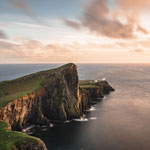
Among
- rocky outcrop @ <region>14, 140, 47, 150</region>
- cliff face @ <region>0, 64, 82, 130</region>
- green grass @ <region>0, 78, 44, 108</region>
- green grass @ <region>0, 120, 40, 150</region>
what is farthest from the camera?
green grass @ <region>0, 78, 44, 108</region>

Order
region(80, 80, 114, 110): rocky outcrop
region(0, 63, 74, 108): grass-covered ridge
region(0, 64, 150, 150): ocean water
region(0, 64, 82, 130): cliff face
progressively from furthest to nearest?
region(80, 80, 114, 110): rocky outcrop, region(0, 63, 74, 108): grass-covered ridge, region(0, 64, 82, 130): cliff face, region(0, 64, 150, 150): ocean water

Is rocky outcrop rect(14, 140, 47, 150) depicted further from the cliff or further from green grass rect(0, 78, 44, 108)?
green grass rect(0, 78, 44, 108)

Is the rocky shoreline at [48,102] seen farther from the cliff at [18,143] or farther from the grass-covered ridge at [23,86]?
the cliff at [18,143]

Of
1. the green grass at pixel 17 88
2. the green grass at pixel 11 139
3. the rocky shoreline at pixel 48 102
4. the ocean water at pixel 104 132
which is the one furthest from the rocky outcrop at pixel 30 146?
the green grass at pixel 17 88

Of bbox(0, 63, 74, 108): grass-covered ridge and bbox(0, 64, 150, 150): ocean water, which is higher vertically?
bbox(0, 63, 74, 108): grass-covered ridge

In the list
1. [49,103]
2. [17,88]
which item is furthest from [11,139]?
[17,88]

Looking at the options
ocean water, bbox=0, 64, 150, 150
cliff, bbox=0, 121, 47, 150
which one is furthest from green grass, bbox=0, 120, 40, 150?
ocean water, bbox=0, 64, 150, 150

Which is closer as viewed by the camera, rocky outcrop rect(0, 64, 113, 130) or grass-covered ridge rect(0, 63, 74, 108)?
rocky outcrop rect(0, 64, 113, 130)
